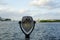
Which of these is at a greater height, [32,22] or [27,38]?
[32,22]

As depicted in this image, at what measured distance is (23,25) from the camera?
10758 millimetres

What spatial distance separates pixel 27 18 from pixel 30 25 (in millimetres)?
401

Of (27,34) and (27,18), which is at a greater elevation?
(27,18)

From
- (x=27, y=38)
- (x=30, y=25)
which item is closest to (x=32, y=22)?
(x=30, y=25)

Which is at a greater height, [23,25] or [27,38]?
[23,25]

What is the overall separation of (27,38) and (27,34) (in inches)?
9.5

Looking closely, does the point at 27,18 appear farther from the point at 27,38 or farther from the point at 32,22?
the point at 27,38

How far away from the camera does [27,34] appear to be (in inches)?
424

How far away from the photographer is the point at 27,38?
1088cm

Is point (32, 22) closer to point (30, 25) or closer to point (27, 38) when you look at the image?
point (30, 25)

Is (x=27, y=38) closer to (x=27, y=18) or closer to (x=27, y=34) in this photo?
(x=27, y=34)

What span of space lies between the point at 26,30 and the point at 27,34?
0.26m

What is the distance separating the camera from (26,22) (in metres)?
10.7

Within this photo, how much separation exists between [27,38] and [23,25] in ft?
2.36
